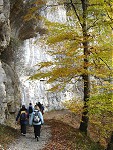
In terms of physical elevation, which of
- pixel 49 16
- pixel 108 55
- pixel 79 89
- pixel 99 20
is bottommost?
pixel 79 89

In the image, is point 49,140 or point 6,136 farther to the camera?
point 49,140

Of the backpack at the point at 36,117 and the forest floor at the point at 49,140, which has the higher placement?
the backpack at the point at 36,117

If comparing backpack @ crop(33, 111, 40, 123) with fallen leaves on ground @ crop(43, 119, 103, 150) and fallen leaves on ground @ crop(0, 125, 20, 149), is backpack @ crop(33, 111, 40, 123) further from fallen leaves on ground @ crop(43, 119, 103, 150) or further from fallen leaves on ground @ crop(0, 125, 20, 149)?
fallen leaves on ground @ crop(0, 125, 20, 149)

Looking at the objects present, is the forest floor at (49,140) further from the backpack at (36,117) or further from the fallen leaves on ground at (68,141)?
the backpack at (36,117)

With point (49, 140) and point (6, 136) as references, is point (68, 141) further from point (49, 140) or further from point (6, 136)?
point (6, 136)

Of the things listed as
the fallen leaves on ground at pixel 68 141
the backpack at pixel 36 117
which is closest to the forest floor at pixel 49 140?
the fallen leaves on ground at pixel 68 141

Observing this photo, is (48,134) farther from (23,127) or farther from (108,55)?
(108,55)

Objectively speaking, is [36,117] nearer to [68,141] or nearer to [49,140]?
[49,140]

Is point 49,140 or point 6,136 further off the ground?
point 6,136

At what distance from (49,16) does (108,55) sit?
74.8ft

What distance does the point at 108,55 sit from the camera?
40.5 feet

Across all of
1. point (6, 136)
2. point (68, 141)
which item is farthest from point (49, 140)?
point (6, 136)

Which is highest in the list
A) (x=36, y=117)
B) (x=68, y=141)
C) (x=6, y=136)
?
(x=36, y=117)

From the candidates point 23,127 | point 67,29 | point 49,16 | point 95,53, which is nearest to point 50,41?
point 67,29
